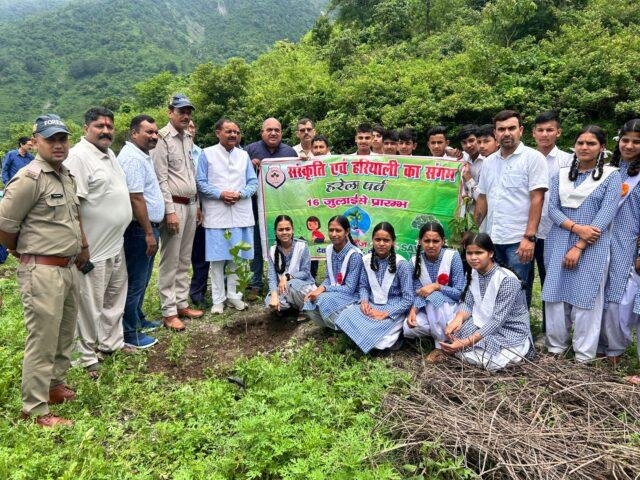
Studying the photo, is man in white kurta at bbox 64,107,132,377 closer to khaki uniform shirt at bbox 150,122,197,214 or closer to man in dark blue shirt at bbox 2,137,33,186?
khaki uniform shirt at bbox 150,122,197,214

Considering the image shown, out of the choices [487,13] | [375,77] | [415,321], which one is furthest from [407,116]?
[415,321]

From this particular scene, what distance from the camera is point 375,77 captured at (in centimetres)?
1533

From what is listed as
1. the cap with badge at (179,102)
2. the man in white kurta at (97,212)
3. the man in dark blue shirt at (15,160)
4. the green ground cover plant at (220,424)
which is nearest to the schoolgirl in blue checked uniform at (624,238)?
the green ground cover plant at (220,424)

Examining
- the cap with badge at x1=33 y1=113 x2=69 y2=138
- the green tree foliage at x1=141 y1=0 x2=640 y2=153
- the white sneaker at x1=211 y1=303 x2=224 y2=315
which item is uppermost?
the green tree foliage at x1=141 y1=0 x2=640 y2=153

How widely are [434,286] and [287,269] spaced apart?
168cm

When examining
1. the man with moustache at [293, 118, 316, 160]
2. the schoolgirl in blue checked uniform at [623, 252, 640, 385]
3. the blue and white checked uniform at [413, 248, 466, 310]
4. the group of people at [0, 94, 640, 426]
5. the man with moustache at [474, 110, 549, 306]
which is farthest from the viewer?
the man with moustache at [293, 118, 316, 160]

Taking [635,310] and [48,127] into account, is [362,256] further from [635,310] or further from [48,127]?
[48,127]

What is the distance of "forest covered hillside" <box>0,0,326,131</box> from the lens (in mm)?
53156

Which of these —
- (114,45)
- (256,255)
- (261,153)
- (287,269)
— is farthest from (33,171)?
(114,45)

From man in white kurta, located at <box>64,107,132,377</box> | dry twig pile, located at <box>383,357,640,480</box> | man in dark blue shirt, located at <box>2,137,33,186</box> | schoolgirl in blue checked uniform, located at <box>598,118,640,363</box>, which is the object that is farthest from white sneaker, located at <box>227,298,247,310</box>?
man in dark blue shirt, located at <box>2,137,33,186</box>

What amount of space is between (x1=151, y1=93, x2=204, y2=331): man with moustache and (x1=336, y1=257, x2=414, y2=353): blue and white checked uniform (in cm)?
199

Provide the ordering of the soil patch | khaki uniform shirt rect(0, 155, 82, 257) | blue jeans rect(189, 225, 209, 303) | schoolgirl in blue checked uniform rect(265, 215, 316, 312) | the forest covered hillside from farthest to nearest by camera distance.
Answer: the forest covered hillside, blue jeans rect(189, 225, 209, 303), schoolgirl in blue checked uniform rect(265, 215, 316, 312), the soil patch, khaki uniform shirt rect(0, 155, 82, 257)

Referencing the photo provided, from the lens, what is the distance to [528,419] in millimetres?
2891

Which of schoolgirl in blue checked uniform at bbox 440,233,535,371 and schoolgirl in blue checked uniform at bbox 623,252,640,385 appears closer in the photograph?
schoolgirl in blue checked uniform at bbox 623,252,640,385
